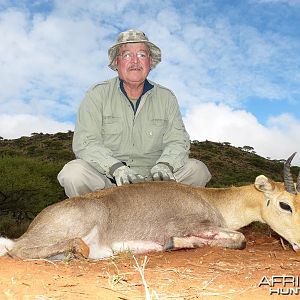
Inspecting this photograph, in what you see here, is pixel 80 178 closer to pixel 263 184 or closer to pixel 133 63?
pixel 133 63

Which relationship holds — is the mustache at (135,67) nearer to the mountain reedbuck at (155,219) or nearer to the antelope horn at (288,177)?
the mountain reedbuck at (155,219)

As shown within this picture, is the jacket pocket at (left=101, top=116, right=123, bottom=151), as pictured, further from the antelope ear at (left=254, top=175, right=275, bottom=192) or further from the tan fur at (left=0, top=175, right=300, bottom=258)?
the antelope ear at (left=254, top=175, right=275, bottom=192)

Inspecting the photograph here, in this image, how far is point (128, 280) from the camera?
13.1ft

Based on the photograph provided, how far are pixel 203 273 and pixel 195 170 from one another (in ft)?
11.7

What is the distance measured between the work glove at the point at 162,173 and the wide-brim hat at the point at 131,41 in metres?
2.13

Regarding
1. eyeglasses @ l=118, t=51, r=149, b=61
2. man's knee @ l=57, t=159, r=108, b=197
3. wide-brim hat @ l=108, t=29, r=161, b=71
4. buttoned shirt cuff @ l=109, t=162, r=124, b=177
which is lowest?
man's knee @ l=57, t=159, r=108, b=197

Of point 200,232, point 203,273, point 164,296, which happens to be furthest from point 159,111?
point 164,296

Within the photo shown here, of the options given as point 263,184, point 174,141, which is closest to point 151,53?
point 174,141

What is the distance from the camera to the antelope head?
6449mm

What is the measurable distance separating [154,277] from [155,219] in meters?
2.05

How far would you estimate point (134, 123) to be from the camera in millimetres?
7930

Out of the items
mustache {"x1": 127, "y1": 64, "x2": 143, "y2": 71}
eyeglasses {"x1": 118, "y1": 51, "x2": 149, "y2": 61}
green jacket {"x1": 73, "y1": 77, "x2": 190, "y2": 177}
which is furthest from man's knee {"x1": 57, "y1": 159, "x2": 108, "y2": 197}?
eyeglasses {"x1": 118, "y1": 51, "x2": 149, "y2": 61}

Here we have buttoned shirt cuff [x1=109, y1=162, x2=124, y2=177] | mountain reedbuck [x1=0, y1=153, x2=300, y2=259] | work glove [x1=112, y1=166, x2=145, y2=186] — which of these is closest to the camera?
mountain reedbuck [x1=0, y1=153, x2=300, y2=259]

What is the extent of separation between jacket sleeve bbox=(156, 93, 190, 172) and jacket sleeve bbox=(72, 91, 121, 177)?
2.81 feet
